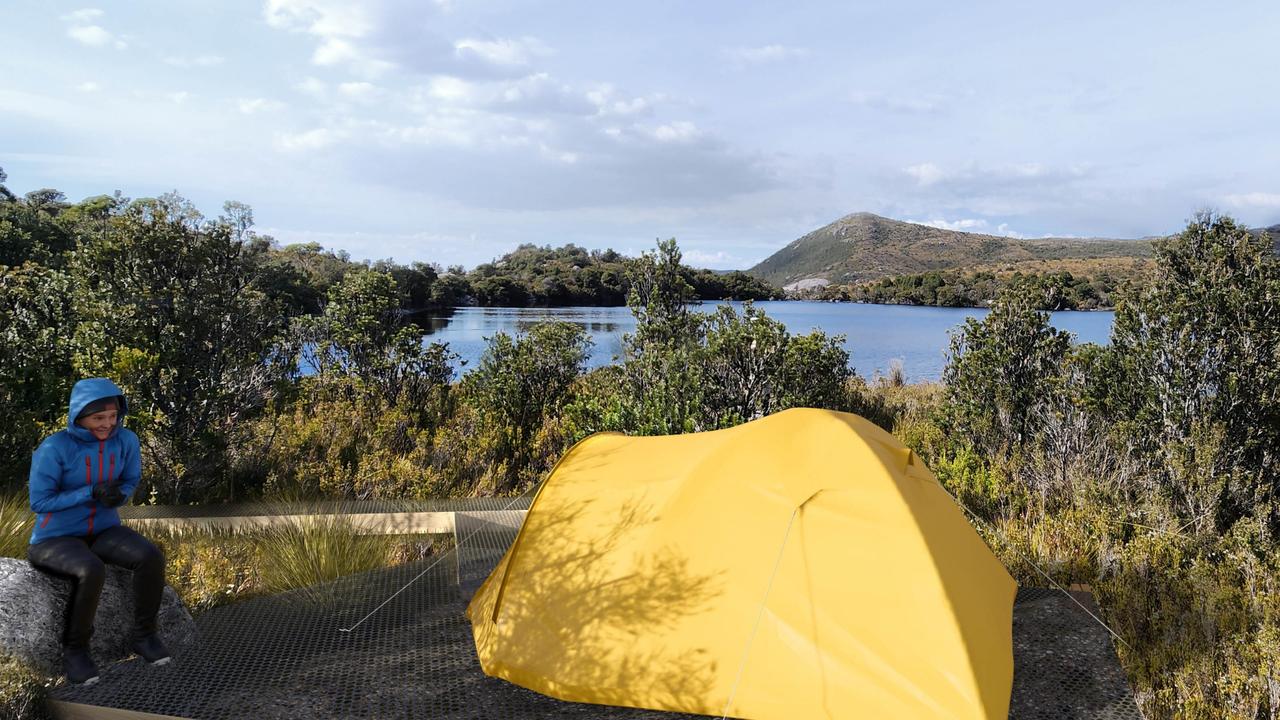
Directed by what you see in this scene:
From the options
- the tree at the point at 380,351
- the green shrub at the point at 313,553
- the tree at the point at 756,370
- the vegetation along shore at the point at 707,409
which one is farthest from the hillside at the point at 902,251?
the green shrub at the point at 313,553

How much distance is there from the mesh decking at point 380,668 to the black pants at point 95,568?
26 cm

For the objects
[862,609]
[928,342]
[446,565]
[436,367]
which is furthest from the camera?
[928,342]

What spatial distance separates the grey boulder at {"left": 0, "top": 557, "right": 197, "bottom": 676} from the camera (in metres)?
3.50

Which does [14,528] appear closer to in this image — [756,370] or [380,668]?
[380,668]

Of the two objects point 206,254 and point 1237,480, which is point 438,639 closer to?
point 206,254

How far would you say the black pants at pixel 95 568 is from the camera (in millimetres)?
3598

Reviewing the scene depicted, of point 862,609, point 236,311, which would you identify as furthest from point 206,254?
point 862,609

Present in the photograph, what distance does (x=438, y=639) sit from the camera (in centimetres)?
420

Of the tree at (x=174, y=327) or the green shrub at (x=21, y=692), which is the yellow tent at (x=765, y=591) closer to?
the green shrub at (x=21, y=692)

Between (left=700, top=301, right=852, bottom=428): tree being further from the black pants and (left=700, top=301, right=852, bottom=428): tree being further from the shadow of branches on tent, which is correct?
the black pants

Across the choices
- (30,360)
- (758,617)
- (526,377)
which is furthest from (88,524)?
(526,377)

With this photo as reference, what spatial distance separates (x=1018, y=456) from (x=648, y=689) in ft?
17.6

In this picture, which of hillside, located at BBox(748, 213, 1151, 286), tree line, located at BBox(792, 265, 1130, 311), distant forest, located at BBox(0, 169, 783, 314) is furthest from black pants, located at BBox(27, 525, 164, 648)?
hillside, located at BBox(748, 213, 1151, 286)

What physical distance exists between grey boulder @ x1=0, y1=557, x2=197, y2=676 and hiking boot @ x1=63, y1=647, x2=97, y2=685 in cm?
7
